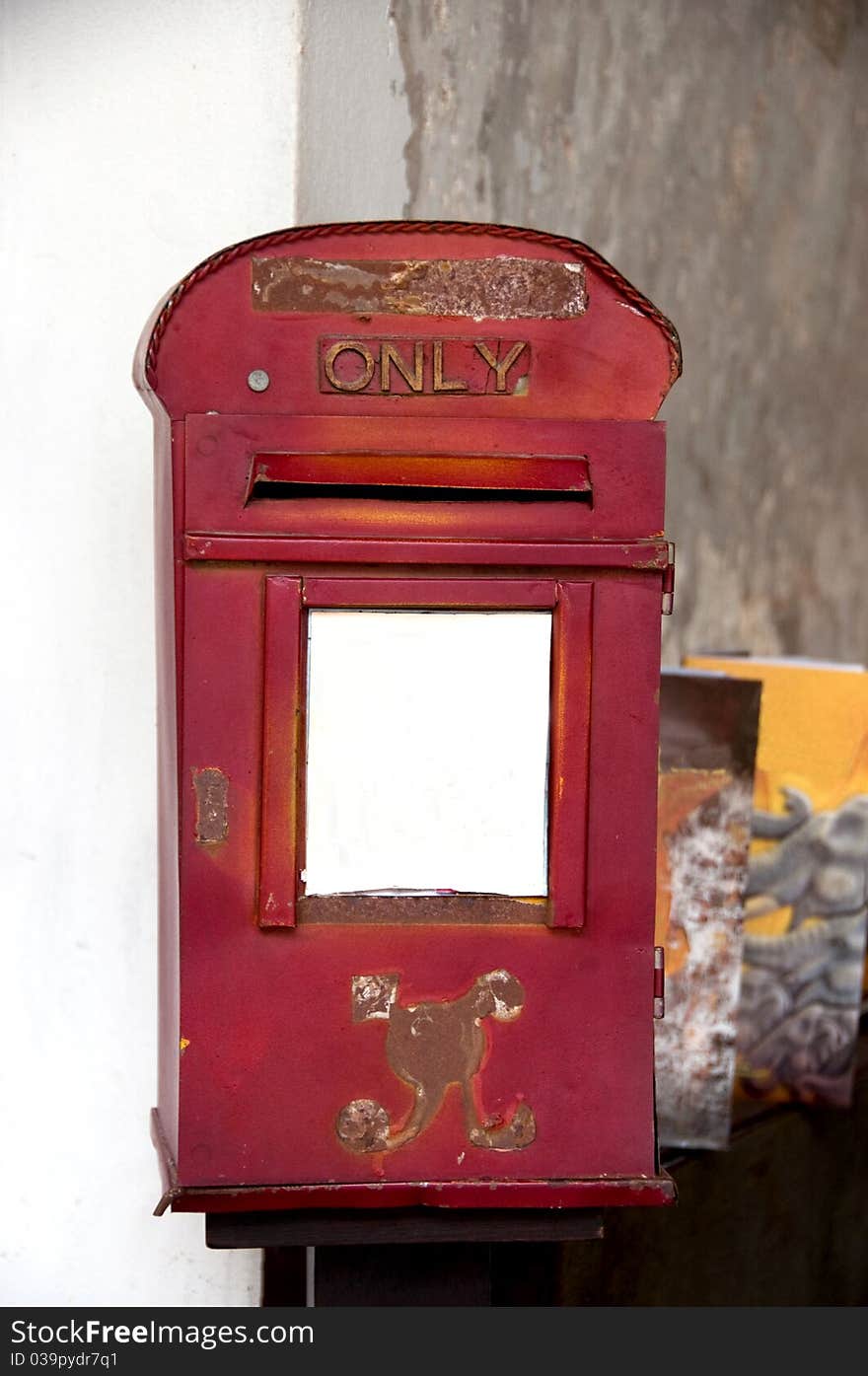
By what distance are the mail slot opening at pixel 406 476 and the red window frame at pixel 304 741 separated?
93mm

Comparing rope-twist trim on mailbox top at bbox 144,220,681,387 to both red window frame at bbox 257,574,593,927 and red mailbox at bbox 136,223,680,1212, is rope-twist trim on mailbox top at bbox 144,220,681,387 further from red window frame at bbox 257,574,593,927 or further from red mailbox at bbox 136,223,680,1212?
red window frame at bbox 257,574,593,927

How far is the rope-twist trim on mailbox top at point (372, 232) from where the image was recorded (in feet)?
4.27

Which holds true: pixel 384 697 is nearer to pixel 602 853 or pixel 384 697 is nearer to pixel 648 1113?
pixel 602 853

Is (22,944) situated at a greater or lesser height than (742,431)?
lesser

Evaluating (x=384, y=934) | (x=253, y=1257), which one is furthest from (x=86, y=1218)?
(x=384, y=934)

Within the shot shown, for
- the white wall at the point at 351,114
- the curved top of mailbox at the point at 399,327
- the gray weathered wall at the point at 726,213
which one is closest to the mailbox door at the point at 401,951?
the curved top of mailbox at the point at 399,327

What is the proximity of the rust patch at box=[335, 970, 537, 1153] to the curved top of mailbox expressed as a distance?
0.61 meters

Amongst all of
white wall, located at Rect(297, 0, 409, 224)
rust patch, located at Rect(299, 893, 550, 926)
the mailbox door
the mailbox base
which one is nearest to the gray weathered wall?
white wall, located at Rect(297, 0, 409, 224)

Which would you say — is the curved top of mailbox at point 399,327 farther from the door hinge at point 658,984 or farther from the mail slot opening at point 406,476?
the door hinge at point 658,984

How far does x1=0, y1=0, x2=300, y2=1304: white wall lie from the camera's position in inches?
68.8

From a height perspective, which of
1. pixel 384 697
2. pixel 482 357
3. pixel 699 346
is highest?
pixel 699 346

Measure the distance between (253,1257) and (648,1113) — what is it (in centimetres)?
82

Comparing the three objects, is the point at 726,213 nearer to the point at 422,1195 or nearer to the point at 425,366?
the point at 425,366

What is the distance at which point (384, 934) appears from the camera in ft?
4.33
